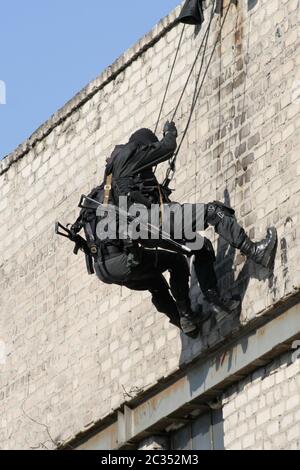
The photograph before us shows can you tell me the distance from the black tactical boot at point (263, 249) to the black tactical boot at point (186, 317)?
868mm

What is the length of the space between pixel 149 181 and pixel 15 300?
425 cm

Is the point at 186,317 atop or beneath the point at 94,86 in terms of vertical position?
beneath

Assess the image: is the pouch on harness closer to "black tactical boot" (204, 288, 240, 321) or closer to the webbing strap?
the webbing strap

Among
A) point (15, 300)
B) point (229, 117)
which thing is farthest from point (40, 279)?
point (229, 117)

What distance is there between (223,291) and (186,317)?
389mm

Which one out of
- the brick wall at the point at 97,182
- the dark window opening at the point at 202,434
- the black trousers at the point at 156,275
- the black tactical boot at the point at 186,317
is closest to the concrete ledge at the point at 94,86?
the brick wall at the point at 97,182

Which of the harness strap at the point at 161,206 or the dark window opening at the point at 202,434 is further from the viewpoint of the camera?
the dark window opening at the point at 202,434

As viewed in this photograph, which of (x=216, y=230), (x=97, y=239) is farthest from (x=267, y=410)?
(x=97, y=239)

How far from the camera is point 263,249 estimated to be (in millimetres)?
14367

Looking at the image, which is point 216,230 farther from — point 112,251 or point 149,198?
point 112,251

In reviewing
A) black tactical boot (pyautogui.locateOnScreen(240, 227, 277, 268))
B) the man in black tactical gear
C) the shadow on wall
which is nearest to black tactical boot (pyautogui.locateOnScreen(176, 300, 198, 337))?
the man in black tactical gear

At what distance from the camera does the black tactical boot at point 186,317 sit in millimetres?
14969

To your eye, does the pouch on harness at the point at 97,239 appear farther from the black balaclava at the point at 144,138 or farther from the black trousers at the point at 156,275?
the black balaclava at the point at 144,138
